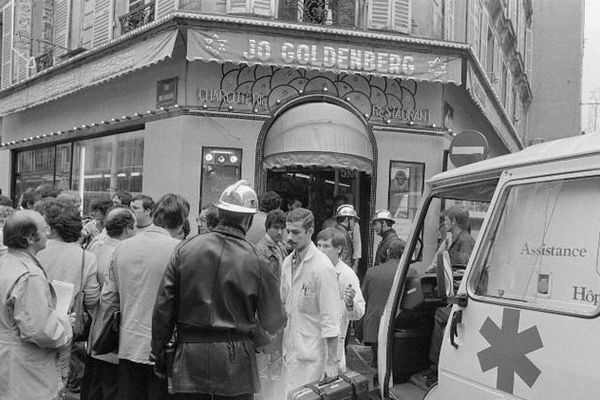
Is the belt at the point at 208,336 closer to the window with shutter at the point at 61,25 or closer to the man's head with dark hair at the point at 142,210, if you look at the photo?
the man's head with dark hair at the point at 142,210

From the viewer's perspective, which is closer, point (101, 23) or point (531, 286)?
point (531, 286)

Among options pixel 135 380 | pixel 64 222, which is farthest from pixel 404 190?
pixel 135 380

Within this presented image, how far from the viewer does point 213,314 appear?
3.38 meters

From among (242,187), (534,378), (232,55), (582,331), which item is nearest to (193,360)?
(242,187)

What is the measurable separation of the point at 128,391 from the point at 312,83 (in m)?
7.63

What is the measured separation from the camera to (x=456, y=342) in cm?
326

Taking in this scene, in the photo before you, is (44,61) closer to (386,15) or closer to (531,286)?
(386,15)

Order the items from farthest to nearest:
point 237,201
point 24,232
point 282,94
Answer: point 282,94 < point 24,232 < point 237,201

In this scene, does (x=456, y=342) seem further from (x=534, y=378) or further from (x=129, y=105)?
(x=129, y=105)

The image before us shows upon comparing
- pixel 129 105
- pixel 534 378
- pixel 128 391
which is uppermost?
pixel 129 105

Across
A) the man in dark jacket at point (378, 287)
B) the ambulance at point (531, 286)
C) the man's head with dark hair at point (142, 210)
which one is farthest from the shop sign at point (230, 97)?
the ambulance at point (531, 286)

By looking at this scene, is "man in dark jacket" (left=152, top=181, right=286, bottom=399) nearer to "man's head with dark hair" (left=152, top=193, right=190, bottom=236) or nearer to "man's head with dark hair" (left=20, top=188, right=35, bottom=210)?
"man's head with dark hair" (left=152, top=193, right=190, bottom=236)

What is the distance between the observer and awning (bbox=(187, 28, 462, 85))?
33.8 feet

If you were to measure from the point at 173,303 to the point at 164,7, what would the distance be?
29.4 ft
